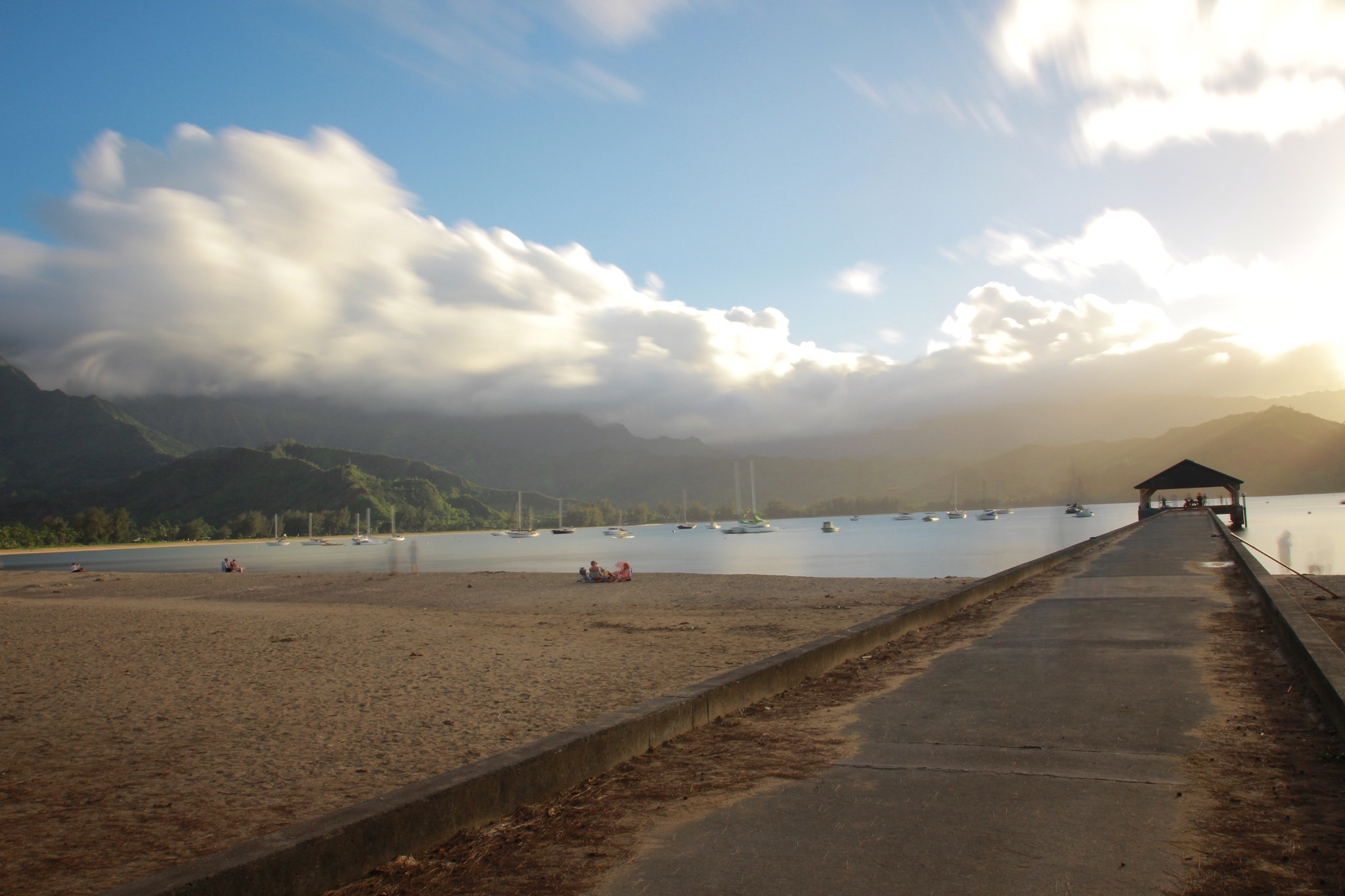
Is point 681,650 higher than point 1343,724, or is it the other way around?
point 1343,724

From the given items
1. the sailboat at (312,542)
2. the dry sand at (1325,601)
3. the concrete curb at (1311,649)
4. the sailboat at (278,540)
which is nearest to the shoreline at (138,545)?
the sailboat at (312,542)

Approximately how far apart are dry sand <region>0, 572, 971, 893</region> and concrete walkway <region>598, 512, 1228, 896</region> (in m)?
2.70

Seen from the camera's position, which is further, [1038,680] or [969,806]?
[1038,680]

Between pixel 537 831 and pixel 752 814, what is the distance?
42.5 inches

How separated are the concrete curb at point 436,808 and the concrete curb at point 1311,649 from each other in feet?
13.0

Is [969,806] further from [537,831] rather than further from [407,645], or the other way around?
[407,645]

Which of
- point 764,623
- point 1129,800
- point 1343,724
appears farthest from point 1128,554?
point 1129,800

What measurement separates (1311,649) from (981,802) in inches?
191

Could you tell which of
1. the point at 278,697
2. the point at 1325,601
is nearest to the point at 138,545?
the point at 278,697

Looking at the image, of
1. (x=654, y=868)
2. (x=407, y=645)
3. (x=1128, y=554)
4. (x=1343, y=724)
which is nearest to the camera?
(x=654, y=868)

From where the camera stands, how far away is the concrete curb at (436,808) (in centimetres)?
319

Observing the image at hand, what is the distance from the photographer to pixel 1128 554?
83.2 feet

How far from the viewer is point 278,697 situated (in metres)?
9.12

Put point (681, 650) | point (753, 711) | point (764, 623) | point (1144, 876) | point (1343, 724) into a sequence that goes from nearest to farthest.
A: point (1144, 876) → point (1343, 724) → point (753, 711) → point (681, 650) → point (764, 623)
